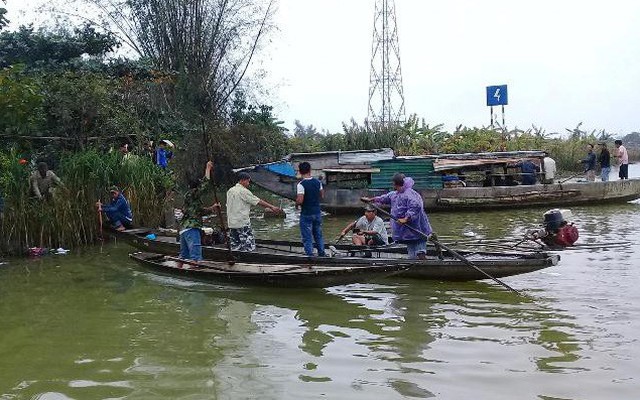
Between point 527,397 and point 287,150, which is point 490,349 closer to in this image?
point 527,397

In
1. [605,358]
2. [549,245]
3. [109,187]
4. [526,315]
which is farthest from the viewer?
[109,187]

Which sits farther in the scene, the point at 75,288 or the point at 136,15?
the point at 136,15

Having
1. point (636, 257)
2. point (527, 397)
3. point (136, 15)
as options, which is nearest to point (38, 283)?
point (527, 397)

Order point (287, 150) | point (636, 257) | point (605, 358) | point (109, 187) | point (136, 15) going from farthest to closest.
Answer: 1. point (287, 150)
2. point (136, 15)
3. point (109, 187)
4. point (636, 257)
5. point (605, 358)

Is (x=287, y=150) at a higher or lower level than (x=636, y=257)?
higher

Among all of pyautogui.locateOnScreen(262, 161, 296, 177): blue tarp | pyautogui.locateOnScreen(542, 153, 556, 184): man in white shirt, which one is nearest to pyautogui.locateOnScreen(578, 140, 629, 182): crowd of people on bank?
pyautogui.locateOnScreen(542, 153, 556, 184): man in white shirt

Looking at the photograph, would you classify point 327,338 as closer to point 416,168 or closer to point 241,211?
point 241,211

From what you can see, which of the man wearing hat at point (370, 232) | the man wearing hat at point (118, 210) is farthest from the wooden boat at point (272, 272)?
the man wearing hat at point (118, 210)

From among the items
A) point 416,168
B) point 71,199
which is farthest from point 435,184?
point 71,199

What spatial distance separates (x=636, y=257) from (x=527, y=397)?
6.10 meters

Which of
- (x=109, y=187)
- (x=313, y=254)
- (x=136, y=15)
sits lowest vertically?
(x=313, y=254)

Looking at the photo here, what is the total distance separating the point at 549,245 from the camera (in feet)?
27.8

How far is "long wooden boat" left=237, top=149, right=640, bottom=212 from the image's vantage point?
17.0 metres

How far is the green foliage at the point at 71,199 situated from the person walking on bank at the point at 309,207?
5263 millimetres
